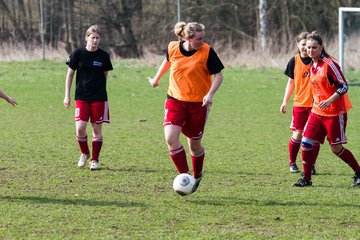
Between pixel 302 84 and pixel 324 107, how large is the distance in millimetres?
1138

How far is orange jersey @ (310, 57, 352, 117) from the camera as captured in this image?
768 cm

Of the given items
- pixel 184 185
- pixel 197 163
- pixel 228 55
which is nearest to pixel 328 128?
pixel 197 163

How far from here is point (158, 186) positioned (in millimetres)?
8047

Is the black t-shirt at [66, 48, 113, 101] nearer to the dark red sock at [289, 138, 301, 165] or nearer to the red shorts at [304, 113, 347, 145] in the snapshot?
the dark red sock at [289, 138, 301, 165]

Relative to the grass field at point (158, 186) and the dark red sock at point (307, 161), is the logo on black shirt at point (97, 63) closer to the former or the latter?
the grass field at point (158, 186)

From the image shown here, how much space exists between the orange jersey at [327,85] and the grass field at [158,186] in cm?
83

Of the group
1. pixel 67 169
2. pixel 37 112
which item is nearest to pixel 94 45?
pixel 67 169

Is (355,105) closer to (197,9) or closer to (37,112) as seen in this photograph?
(37,112)

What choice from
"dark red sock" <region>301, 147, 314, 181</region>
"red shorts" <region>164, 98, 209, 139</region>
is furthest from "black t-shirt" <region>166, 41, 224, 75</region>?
"dark red sock" <region>301, 147, 314, 181</region>

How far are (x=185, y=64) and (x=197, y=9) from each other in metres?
26.1

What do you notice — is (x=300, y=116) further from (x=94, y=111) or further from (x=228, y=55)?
(x=228, y=55)

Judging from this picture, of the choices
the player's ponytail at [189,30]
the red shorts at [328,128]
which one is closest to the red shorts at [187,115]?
the player's ponytail at [189,30]

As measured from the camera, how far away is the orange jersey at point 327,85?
7.68 meters

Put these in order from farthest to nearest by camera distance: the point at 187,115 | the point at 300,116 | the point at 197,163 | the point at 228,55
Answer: the point at 228,55 → the point at 300,116 → the point at 197,163 → the point at 187,115
